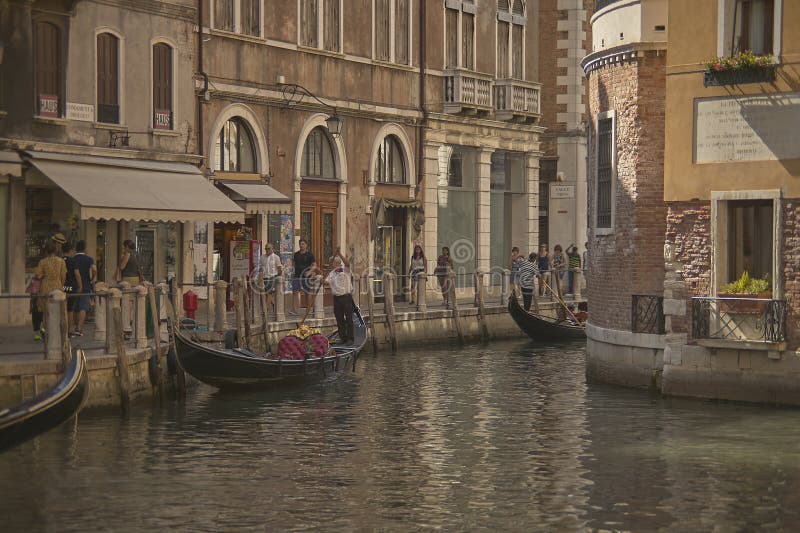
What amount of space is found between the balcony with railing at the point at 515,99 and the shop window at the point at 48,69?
45.6 ft

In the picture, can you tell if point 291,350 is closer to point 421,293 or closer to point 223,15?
point 421,293

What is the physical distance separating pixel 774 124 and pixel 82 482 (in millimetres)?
8987

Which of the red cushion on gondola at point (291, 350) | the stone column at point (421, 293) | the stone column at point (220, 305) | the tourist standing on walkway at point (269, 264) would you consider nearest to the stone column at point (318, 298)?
the tourist standing on walkway at point (269, 264)

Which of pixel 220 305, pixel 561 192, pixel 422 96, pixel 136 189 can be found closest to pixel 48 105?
pixel 136 189

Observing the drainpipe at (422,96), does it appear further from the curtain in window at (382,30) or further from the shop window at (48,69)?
the shop window at (48,69)

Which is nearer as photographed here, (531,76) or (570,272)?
(570,272)

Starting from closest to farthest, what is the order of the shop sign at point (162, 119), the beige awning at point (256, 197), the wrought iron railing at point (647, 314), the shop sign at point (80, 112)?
the wrought iron railing at point (647, 314)
the shop sign at point (80, 112)
the shop sign at point (162, 119)
the beige awning at point (256, 197)

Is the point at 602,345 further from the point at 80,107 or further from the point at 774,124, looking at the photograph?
the point at 80,107

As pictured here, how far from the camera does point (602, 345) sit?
21.9 meters

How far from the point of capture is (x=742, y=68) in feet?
62.2

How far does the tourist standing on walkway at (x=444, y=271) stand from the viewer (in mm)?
31672

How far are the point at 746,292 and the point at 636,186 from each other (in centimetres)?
234

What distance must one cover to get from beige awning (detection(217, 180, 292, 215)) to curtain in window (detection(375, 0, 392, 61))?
17.6 feet

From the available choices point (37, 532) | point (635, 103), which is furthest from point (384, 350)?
point (37, 532)
